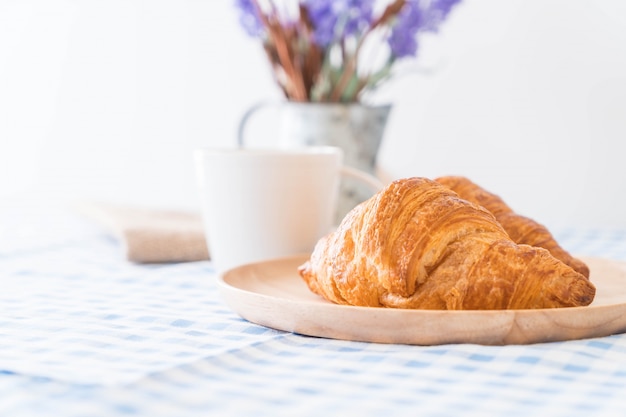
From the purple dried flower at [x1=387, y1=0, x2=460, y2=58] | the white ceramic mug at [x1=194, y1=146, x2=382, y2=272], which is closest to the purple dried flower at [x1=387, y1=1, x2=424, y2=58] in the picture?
the purple dried flower at [x1=387, y1=0, x2=460, y2=58]

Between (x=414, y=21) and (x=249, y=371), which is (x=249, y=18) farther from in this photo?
(x=249, y=371)

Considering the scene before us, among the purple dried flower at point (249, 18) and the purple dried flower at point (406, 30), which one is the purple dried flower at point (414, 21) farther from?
the purple dried flower at point (249, 18)

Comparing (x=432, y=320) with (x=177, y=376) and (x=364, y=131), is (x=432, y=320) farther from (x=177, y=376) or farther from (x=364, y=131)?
(x=364, y=131)

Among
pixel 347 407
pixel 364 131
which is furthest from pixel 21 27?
pixel 347 407

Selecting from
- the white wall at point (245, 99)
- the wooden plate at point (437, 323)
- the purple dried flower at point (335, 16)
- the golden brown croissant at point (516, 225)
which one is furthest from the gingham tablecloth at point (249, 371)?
the white wall at point (245, 99)

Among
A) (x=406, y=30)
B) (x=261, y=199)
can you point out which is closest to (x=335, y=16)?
(x=406, y=30)

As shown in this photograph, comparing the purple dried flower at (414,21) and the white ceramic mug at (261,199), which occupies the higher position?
the purple dried flower at (414,21)

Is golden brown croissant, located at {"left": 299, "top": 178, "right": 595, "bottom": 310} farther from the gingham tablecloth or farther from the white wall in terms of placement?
the white wall
